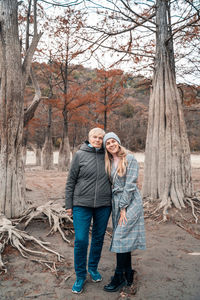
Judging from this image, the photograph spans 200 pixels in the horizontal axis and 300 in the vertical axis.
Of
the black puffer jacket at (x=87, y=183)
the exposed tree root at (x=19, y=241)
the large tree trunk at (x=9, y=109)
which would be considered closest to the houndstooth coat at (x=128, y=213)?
the black puffer jacket at (x=87, y=183)

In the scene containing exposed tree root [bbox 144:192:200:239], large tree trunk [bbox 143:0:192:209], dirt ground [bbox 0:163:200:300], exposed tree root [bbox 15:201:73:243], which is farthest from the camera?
large tree trunk [bbox 143:0:192:209]

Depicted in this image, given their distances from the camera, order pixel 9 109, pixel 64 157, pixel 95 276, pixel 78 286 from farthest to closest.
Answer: pixel 64 157, pixel 9 109, pixel 95 276, pixel 78 286

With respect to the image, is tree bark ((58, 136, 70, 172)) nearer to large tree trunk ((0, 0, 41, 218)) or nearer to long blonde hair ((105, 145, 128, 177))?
large tree trunk ((0, 0, 41, 218))

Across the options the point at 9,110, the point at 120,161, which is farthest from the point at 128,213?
the point at 9,110

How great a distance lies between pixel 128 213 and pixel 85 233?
0.52 m

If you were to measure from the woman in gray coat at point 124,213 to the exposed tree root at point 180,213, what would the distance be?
2.56 metres

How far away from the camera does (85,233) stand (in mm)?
2691

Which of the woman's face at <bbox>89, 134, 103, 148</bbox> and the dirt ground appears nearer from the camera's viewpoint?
the dirt ground

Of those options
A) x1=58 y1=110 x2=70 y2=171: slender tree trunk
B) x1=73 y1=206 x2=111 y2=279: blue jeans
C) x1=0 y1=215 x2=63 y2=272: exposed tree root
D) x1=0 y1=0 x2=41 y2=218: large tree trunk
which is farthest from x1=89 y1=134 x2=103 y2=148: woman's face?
x1=58 y1=110 x2=70 y2=171: slender tree trunk

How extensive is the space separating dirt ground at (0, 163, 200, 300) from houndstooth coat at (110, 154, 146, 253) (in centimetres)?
50

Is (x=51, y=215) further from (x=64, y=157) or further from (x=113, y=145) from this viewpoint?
(x=64, y=157)

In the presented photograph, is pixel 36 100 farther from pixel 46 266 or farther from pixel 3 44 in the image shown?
pixel 46 266

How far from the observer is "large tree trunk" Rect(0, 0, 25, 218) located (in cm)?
441

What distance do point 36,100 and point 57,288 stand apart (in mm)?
3928
